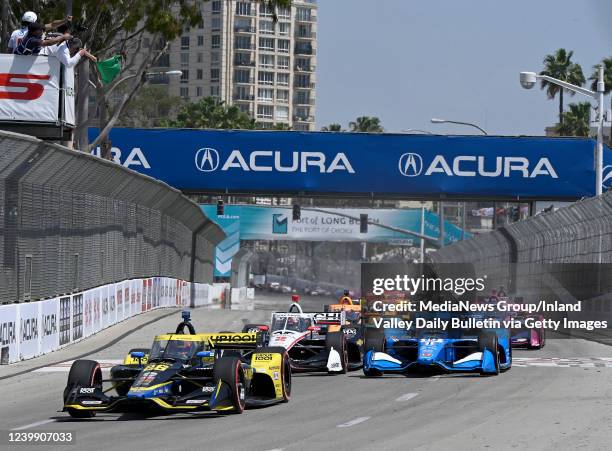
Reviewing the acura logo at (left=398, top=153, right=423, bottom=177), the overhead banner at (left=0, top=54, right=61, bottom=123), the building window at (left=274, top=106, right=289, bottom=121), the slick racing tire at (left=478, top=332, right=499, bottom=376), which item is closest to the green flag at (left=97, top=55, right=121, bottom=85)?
the acura logo at (left=398, top=153, right=423, bottom=177)

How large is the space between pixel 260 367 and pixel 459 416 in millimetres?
2827

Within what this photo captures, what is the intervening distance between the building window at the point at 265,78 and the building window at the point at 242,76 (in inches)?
97.9

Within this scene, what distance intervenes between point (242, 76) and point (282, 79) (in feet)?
25.5

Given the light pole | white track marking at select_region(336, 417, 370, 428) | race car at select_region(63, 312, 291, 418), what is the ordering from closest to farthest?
white track marking at select_region(336, 417, 370, 428)
race car at select_region(63, 312, 291, 418)
the light pole

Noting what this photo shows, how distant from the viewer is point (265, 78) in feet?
557

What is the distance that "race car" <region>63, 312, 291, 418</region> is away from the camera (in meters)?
13.7

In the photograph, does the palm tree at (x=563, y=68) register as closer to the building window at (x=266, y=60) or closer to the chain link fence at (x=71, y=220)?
the chain link fence at (x=71, y=220)

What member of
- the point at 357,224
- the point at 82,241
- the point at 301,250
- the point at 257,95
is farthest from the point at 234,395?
the point at 257,95

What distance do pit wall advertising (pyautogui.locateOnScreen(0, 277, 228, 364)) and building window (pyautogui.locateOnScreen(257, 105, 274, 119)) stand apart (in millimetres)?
127278

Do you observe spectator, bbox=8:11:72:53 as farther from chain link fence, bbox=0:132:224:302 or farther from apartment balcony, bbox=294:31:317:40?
apartment balcony, bbox=294:31:317:40

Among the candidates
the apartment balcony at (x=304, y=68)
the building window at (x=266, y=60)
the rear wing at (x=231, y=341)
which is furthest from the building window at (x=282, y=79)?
the rear wing at (x=231, y=341)

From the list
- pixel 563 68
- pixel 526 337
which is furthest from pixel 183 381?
pixel 563 68

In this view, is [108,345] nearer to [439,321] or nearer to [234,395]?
[439,321]

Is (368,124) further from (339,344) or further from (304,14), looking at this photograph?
(339,344)
